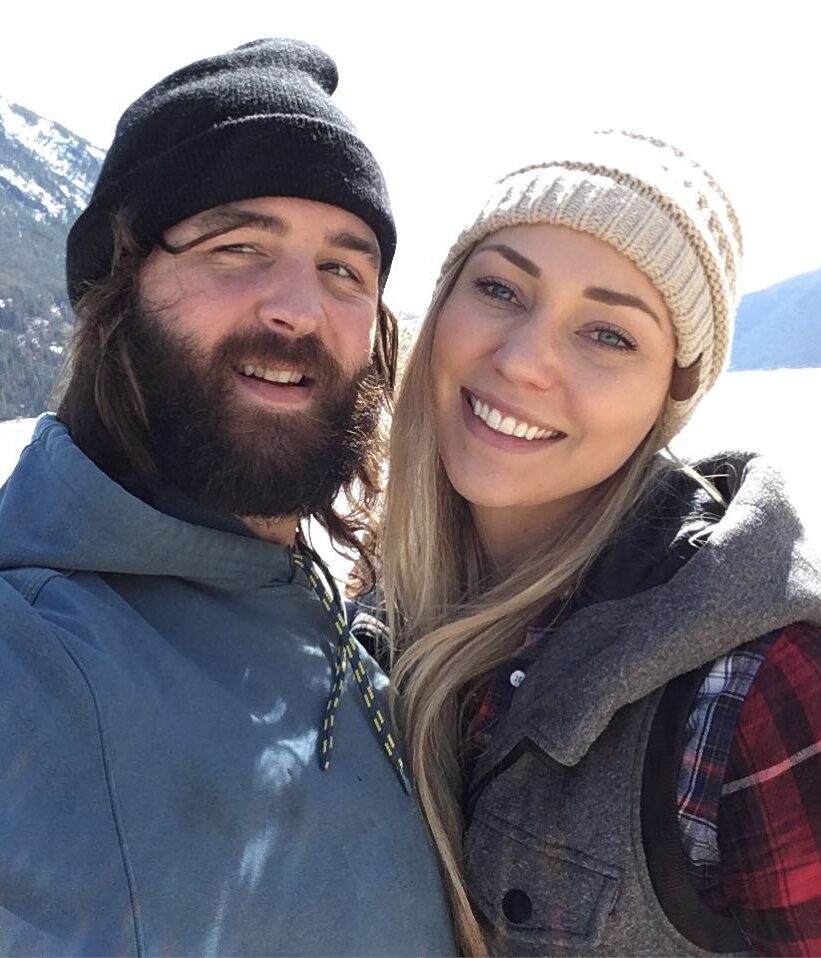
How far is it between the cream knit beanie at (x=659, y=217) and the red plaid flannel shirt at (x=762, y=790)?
75 centimetres

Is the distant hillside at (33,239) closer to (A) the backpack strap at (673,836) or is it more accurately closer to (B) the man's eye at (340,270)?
(B) the man's eye at (340,270)

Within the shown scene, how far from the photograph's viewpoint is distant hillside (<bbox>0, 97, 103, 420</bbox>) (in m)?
81.1

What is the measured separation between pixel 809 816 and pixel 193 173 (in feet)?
5.29

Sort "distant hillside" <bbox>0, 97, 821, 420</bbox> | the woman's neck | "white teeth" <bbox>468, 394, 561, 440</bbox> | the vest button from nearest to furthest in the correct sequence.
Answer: the vest button
"white teeth" <bbox>468, 394, 561, 440</bbox>
the woman's neck
"distant hillside" <bbox>0, 97, 821, 420</bbox>

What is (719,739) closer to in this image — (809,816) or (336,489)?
(809,816)

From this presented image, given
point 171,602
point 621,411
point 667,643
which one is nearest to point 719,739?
point 667,643

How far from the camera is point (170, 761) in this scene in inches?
43.3

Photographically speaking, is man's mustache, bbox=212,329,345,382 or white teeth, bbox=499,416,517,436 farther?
white teeth, bbox=499,416,517,436

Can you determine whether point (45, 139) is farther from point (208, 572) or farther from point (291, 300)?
point (208, 572)

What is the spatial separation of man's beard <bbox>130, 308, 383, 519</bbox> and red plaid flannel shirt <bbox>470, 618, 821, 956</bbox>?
879 millimetres

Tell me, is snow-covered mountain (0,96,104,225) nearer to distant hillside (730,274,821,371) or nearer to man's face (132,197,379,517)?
distant hillside (730,274,821,371)

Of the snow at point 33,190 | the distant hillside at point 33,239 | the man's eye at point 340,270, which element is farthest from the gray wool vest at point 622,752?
the snow at point 33,190

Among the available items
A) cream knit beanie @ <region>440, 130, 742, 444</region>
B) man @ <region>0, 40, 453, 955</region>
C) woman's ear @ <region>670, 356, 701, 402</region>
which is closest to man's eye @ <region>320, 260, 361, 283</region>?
man @ <region>0, 40, 453, 955</region>

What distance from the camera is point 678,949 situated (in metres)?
1.18
